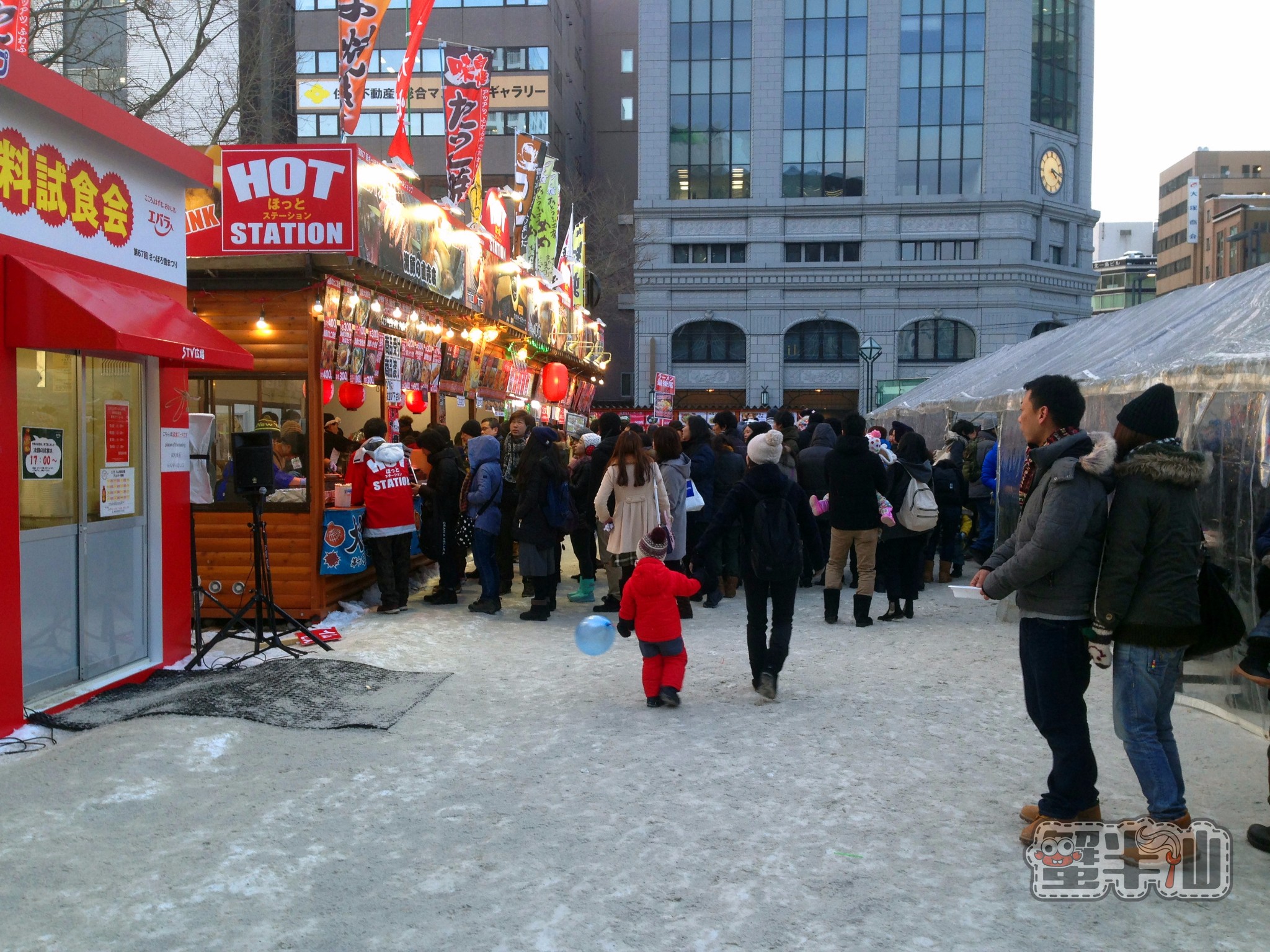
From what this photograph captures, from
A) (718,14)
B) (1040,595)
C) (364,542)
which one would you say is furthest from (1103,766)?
(718,14)

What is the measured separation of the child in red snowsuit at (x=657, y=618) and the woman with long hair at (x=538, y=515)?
10.4ft

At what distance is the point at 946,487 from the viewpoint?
477 inches

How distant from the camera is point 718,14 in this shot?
48.4m

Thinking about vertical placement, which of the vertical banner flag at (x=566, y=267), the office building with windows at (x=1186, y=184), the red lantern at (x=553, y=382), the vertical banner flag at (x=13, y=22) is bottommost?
the red lantern at (x=553, y=382)

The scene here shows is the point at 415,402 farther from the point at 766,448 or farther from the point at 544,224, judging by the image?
the point at 766,448

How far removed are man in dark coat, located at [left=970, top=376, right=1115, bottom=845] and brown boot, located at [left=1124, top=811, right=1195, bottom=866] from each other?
304mm

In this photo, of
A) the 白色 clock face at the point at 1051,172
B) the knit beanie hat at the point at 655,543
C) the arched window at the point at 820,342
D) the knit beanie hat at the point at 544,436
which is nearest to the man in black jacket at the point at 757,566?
the knit beanie hat at the point at 655,543

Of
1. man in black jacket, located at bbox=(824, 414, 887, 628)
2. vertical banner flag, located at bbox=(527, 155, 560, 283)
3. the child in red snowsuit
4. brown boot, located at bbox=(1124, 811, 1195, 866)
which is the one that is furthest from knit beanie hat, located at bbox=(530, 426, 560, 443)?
vertical banner flag, located at bbox=(527, 155, 560, 283)

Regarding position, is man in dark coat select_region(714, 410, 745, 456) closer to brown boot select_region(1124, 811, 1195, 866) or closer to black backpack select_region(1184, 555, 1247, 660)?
black backpack select_region(1184, 555, 1247, 660)

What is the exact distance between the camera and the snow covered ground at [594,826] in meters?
3.60

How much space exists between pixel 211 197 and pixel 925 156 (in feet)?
148

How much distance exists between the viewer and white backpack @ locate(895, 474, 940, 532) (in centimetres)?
990

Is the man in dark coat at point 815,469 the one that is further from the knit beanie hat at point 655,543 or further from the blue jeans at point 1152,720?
the blue jeans at point 1152,720

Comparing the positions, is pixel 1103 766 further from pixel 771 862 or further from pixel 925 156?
pixel 925 156
